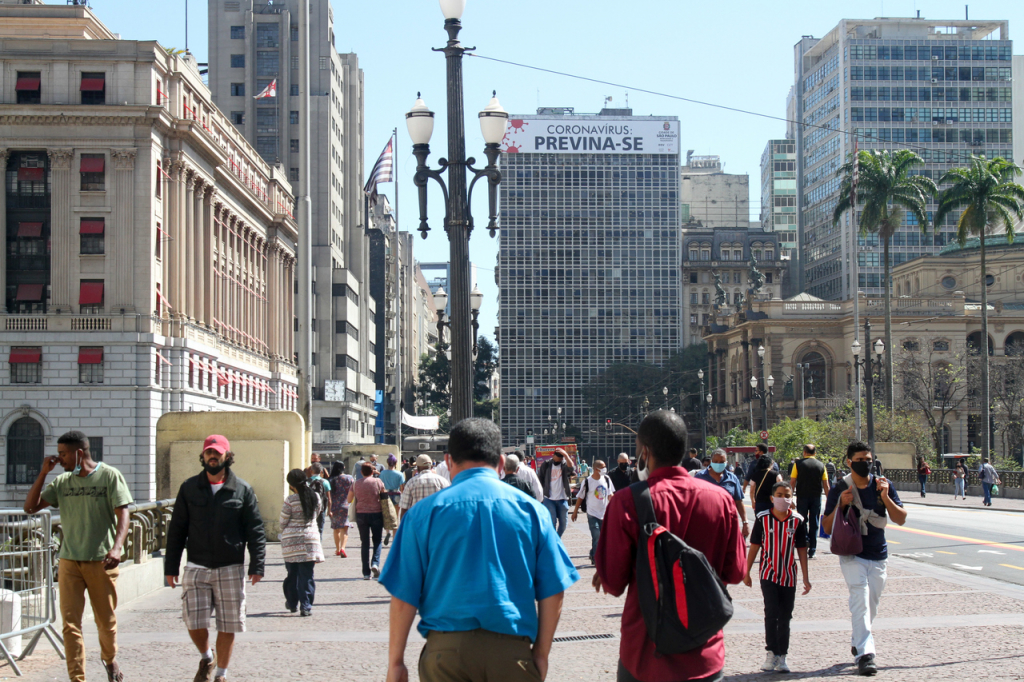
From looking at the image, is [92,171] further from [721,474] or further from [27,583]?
[27,583]

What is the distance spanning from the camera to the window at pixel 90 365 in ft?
169

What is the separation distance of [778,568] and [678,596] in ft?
16.1

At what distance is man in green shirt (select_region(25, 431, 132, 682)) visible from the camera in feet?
28.9

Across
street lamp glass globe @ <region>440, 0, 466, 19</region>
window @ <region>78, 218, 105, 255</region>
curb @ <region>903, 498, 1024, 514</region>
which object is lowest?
curb @ <region>903, 498, 1024, 514</region>

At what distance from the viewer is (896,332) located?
308 ft

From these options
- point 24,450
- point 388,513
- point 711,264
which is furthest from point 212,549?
point 711,264

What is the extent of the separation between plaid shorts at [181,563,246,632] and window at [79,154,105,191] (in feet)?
160

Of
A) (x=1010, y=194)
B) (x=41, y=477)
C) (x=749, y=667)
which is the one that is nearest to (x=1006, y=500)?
(x=1010, y=194)

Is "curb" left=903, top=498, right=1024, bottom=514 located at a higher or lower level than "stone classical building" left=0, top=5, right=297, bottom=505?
lower

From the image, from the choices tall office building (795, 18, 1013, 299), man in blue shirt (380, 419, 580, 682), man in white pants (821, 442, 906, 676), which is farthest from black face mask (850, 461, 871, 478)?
tall office building (795, 18, 1013, 299)

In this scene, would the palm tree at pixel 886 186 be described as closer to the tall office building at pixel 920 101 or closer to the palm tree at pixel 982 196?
the palm tree at pixel 982 196

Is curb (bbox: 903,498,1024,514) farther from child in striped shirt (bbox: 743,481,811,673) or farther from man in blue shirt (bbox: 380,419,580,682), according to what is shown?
man in blue shirt (bbox: 380,419,580,682)

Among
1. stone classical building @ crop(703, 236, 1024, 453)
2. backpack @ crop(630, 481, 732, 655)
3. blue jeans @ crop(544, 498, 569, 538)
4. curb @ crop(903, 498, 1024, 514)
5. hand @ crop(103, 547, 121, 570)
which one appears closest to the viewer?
backpack @ crop(630, 481, 732, 655)

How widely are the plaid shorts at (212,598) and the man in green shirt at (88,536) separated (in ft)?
2.17
